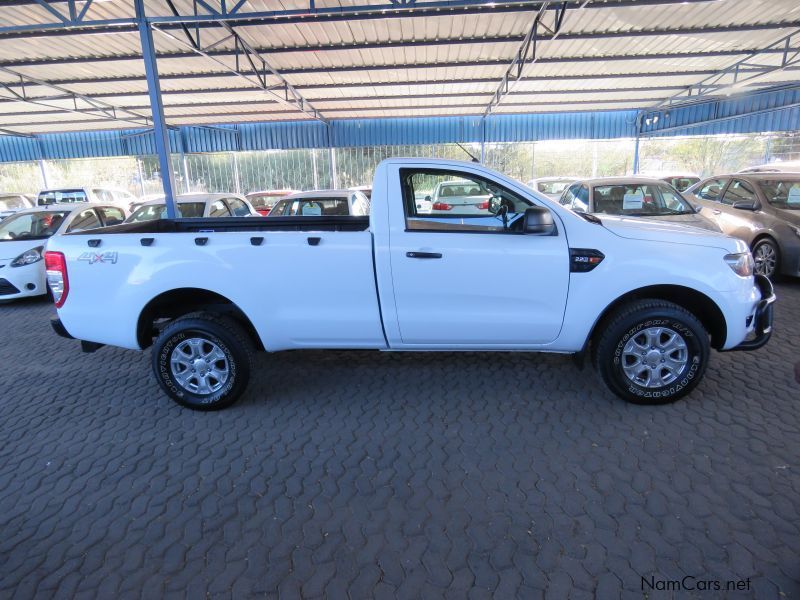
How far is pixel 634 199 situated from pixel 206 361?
22.3 ft

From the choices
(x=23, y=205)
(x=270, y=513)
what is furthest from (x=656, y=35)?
(x=23, y=205)

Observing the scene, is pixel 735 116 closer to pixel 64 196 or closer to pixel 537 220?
pixel 537 220

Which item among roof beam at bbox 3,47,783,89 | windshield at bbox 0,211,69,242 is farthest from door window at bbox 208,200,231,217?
roof beam at bbox 3,47,783,89

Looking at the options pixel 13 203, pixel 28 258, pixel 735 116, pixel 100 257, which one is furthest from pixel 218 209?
pixel 735 116

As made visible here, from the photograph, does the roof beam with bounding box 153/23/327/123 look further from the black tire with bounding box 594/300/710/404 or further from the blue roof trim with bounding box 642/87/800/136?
the blue roof trim with bounding box 642/87/800/136

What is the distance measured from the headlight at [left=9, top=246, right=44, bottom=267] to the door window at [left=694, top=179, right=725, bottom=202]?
1187 cm

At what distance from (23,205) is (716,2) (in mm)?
18947

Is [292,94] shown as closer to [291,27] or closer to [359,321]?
[291,27]

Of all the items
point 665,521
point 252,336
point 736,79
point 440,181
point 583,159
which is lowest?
point 665,521

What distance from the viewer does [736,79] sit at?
48.5 ft

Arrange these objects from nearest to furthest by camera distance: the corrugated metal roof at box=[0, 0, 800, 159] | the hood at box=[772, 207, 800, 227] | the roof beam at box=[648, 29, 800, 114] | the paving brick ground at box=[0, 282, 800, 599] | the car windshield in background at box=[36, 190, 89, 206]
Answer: the paving brick ground at box=[0, 282, 800, 599]
the hood at box=[772, 207, 800, 227]
the corrugated metal roof at box=[0, 0, 800, 159]
the roof beam at box=[648, 29, 800, 114]
the car windshield in background at box=[36, 190, 89, 206]

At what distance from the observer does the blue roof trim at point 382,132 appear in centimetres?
2034

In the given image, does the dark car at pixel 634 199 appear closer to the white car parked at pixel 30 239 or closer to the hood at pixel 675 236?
the hood at pixel 675 236

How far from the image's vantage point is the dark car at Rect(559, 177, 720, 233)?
750 centimetres
